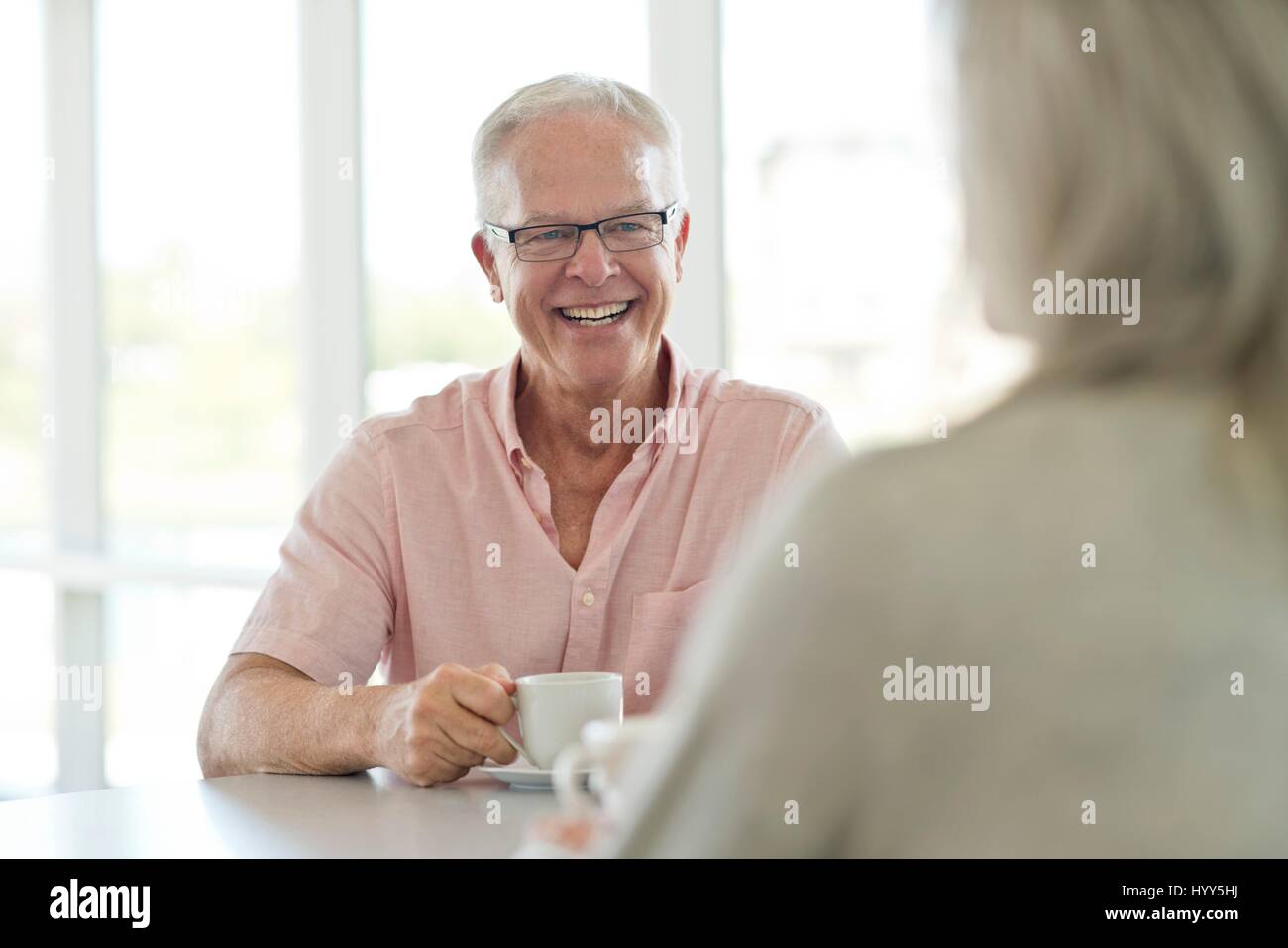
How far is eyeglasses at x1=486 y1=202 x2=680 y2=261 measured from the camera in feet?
6.57

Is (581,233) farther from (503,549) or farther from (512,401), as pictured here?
(503,549)

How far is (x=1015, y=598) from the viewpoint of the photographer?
658 mm

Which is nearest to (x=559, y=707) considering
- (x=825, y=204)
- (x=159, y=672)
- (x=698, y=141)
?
(x=825, y=204)

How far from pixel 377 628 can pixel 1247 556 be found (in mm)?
1382

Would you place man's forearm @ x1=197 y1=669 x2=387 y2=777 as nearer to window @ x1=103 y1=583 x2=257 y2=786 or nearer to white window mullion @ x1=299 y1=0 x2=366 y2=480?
white window mullion @ x1=299 y1=0 x2=366 y2=480

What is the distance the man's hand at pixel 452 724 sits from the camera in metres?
1.44

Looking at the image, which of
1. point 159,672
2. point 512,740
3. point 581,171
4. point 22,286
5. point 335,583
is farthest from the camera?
point 22,286

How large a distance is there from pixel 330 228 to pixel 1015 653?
11.5 feet

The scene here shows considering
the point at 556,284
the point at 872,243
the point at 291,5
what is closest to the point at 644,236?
the point at 556,284

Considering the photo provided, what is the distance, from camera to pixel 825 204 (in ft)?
10.0

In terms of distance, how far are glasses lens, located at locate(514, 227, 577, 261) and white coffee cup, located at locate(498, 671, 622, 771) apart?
0.79 meters

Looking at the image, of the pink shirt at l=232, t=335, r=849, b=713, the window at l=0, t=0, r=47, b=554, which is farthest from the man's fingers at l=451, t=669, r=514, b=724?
the window at l=0, t=0, r=47, b=554

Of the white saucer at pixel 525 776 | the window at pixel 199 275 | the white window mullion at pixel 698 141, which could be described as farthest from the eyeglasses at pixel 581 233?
the window at pixel 199 275
